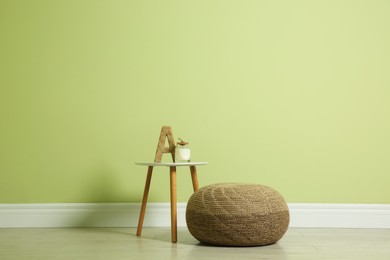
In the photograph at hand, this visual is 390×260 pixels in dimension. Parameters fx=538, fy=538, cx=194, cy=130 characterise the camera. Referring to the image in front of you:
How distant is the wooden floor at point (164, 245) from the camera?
2383 mm

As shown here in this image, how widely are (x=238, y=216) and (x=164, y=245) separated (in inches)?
16.1

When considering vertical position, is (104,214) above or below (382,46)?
below

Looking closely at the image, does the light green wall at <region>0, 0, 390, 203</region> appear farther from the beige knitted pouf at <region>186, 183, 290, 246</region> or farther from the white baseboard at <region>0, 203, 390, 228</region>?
the beige knitted pouf at <region>186, 183, 290, 246</region>

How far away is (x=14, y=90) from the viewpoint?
350cm

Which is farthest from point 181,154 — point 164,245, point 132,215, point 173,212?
point 132,215

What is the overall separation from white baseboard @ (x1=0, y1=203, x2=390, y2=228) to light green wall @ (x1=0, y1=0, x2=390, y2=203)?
0.05m

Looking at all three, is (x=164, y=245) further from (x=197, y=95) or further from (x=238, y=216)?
(x=197, y=95)

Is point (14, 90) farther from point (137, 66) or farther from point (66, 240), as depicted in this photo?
point (66, 240)

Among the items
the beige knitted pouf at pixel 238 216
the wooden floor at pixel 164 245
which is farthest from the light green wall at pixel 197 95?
the beige knitted pouf at pixel 238 216

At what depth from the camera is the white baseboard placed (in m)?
3.37

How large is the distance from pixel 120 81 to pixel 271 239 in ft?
4.82

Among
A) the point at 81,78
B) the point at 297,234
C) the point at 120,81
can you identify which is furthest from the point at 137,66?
the point at 297,234

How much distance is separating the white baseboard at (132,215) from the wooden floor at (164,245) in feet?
0.35

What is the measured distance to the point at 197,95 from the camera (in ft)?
11.3
